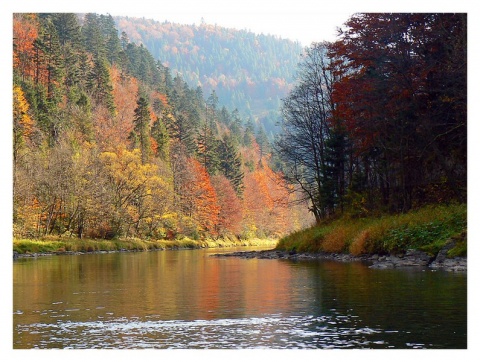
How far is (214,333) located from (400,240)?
1853cm

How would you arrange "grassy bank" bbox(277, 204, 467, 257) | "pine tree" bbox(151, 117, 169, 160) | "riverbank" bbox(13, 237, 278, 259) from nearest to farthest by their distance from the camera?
"grassy bank" bbox(277, 204, 467, 257)
"riverbank" bbox(13, 237, 278, 259)
"pine tree" bbox(151, 117, 169, 160)

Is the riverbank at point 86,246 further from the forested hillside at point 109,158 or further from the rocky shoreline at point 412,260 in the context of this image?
the rocky shoreline at point 412,260

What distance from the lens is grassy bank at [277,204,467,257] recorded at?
28.6 metres

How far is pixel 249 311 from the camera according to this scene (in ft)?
54.4

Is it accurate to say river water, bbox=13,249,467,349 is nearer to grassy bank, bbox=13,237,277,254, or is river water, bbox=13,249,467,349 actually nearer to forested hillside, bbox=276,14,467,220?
forested hillside, bbox=276,14,467,220

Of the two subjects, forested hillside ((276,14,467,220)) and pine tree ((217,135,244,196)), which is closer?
forested hillside ((276,14,467,220))

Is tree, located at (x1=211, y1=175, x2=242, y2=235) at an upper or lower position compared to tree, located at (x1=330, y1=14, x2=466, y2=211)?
lower

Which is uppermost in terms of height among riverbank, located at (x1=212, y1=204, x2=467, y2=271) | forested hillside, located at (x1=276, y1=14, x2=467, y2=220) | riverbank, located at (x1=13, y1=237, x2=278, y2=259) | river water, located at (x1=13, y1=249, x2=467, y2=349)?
forested hillside, located at (x1=276, y1=14, x2=467, y2=220)

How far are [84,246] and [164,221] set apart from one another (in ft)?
68.6

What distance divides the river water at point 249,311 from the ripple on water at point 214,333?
0.06 feet

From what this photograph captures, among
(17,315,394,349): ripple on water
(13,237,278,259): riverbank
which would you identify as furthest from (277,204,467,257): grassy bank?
(13,237,278,259): riverbank

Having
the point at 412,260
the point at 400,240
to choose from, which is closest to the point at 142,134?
the point at 400,240

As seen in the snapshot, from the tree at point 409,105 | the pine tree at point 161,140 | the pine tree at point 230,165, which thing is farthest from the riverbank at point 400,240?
the pine tree at point 230,165

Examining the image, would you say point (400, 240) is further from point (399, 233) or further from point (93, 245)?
point (93, 245)
